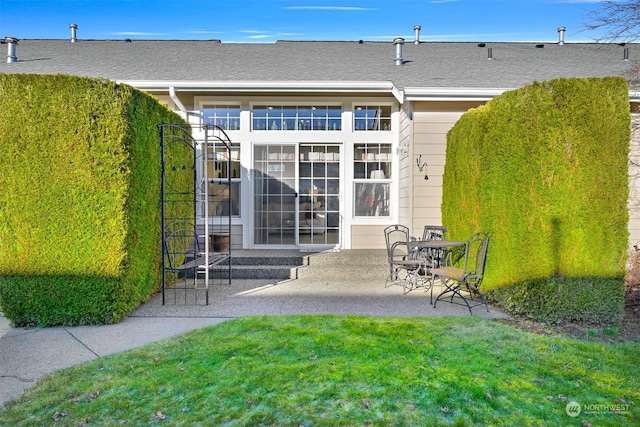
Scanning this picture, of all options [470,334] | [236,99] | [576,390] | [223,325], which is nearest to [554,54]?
[236,99]

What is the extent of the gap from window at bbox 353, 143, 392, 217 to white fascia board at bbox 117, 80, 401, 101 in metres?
1.22

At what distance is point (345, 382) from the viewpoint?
2.59 meters

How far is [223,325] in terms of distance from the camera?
3.88 m

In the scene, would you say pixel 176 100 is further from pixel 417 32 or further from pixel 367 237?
pixel 417 32

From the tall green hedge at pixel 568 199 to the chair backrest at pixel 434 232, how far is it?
1.82m

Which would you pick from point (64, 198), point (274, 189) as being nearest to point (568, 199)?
point (274, 189)

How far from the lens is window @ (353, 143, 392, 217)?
7.55 m

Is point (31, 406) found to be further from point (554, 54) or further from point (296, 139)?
point (554, 54)

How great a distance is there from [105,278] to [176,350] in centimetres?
135

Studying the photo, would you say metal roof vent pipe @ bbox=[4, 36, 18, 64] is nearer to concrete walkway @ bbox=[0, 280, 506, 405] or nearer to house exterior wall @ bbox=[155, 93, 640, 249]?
house exterior wall @ bbox=[155, 93, 640, 249]

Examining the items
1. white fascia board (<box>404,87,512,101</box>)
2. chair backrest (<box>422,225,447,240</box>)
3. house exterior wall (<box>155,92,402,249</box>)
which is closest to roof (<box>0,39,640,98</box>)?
white fascia board (<box>404,87,512,101</box>)

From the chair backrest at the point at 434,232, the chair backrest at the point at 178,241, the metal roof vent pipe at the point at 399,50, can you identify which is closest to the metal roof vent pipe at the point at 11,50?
the chair backrest at the point at 178,241

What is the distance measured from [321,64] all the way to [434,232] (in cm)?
450

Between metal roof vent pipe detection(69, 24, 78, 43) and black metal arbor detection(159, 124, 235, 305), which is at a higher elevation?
metal roof vent pipe detection(69, 24, 78, 43)
